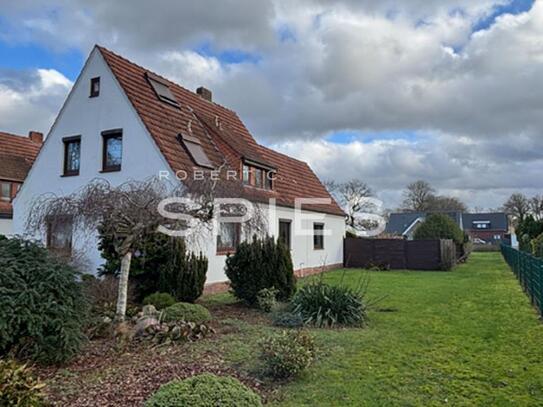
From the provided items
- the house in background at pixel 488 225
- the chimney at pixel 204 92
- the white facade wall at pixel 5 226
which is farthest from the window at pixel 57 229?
the house in background at pixel 488 225

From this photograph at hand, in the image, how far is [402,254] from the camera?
21203 mm

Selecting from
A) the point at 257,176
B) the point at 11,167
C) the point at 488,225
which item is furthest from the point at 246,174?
the point at 488,225

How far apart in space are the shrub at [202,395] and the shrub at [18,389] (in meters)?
1.26

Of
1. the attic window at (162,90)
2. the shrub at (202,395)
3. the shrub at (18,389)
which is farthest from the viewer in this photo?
the attic window at (162,90)

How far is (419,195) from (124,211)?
5303cm

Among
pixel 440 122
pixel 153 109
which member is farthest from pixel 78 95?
pixel 440 122

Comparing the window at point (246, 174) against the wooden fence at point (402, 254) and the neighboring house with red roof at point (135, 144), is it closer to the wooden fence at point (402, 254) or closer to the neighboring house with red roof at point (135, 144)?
the neighboring house with red roof at point (135, 144)

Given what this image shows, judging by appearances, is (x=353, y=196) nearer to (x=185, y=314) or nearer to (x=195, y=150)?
(x=195, y=150)

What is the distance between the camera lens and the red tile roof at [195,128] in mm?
12672

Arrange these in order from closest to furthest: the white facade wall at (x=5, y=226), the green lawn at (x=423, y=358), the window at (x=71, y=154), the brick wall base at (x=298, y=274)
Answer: the green lawn at (x=423, y=358) < the brick wall base at (x=298, y=274) < the window at (x=71, y=154) < the white facade wall at (x=5, y=226)

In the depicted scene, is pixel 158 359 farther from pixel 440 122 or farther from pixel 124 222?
pixel 440 122

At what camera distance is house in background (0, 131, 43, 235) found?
18188mm

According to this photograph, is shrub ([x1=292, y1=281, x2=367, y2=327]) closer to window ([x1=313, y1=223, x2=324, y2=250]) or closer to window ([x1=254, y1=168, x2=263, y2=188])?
window ([x1=254, y1=168, x2=263, y2=188])

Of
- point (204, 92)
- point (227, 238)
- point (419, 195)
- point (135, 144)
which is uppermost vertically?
point (204, 92)
